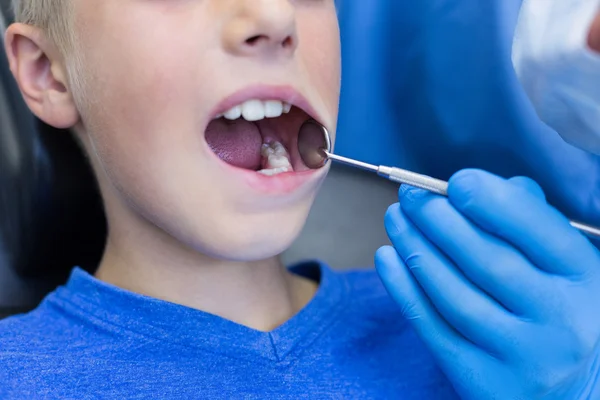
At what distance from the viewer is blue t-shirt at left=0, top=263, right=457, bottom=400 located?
85 centimetres

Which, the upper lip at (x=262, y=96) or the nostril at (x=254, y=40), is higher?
the nostril at (x=254, y=40)

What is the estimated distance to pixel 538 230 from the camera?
28.8 inches

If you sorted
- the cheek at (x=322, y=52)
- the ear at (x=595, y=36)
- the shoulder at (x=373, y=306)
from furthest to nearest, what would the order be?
the shoulder at (x=373, y=306) → the cheek at (x=322, y=52) → the ear at (x=595, y=36)

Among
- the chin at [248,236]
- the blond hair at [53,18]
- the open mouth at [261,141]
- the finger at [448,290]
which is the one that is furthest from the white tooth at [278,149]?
the blond hair at [53,18]

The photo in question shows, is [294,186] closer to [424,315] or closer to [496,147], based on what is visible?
[424,315]

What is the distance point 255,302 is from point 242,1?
44 centimetres

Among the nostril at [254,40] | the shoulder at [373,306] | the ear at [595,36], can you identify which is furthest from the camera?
the shoulder at [373,306]

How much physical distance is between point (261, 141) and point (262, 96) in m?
0.15

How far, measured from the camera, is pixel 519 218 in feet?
2.38

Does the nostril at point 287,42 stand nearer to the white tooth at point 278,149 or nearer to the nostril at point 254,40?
the nostril at point 254,40

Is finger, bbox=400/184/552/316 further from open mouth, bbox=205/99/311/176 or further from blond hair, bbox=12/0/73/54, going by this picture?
blond hair, bbox=12/0/73/54

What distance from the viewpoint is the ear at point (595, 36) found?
70cm

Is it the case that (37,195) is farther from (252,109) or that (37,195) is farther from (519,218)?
(519,218)

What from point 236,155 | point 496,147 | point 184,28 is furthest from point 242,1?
point 496,147
